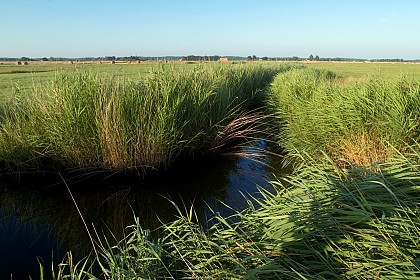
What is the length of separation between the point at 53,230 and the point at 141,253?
2.38 metres

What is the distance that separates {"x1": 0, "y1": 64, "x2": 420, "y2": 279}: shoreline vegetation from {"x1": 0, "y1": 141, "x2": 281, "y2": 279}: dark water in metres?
0.28

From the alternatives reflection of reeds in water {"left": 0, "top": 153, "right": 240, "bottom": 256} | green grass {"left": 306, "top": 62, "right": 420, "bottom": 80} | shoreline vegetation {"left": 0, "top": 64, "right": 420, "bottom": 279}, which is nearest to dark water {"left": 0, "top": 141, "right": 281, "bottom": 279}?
reflection of reeds in water {"left": 0, "top": 153, "right": 240, "bottom": 256}

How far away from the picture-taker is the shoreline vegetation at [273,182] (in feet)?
6.67

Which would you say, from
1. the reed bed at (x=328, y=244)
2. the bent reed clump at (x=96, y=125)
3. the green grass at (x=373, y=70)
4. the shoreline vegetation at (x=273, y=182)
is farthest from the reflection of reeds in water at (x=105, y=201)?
the green grass at (x=373, y=70)

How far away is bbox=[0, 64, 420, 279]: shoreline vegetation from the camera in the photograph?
2033mm

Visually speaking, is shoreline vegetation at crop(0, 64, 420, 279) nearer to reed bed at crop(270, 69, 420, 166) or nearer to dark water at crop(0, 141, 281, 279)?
reed bed at crop(270, 69, 420, 166)

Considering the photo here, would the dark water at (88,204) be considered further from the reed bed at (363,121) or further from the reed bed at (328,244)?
the reed bed at (363,121)

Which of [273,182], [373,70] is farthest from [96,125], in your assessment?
[373,70]

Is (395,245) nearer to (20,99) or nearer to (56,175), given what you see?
(56,175)

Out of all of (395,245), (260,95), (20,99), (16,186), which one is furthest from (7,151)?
(260,95)

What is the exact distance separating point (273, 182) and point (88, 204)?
3064 mm

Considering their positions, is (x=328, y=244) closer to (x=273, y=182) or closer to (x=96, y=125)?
(x=273, y=182)

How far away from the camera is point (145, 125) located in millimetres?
5539

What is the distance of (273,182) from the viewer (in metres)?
3.41
